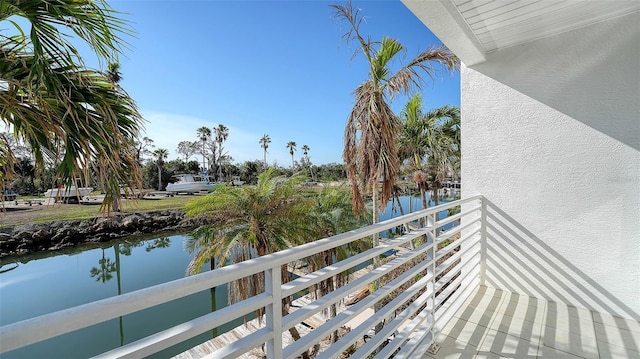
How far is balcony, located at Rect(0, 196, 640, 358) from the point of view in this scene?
68 cm

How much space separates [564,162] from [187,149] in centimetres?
3667

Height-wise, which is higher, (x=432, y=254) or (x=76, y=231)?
(x=432, y=254)

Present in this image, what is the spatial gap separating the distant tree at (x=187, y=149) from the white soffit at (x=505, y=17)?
1411 inches

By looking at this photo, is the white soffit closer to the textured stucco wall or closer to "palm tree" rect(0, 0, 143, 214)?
the textured stucco wall

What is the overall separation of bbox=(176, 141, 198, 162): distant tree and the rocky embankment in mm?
13873

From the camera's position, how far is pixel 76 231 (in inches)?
702

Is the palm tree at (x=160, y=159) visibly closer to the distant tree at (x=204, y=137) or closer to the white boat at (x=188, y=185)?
the white boat at (x=188, y=185)

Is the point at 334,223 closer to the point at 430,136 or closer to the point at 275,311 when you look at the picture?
the point at 430,136

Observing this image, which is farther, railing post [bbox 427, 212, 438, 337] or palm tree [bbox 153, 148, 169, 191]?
palm tree [bbox 153, 148, 169, 191]

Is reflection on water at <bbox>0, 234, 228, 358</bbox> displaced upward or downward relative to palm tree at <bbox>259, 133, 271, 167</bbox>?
downward

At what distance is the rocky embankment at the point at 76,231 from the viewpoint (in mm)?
15812

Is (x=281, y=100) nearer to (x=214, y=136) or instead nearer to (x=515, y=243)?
(x=214, y=136)

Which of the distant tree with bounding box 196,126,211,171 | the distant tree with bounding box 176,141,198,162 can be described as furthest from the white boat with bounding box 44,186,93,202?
the distant tree with bounding box 176,141,198,162

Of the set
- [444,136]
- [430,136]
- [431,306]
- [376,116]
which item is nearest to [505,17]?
[431,306]
